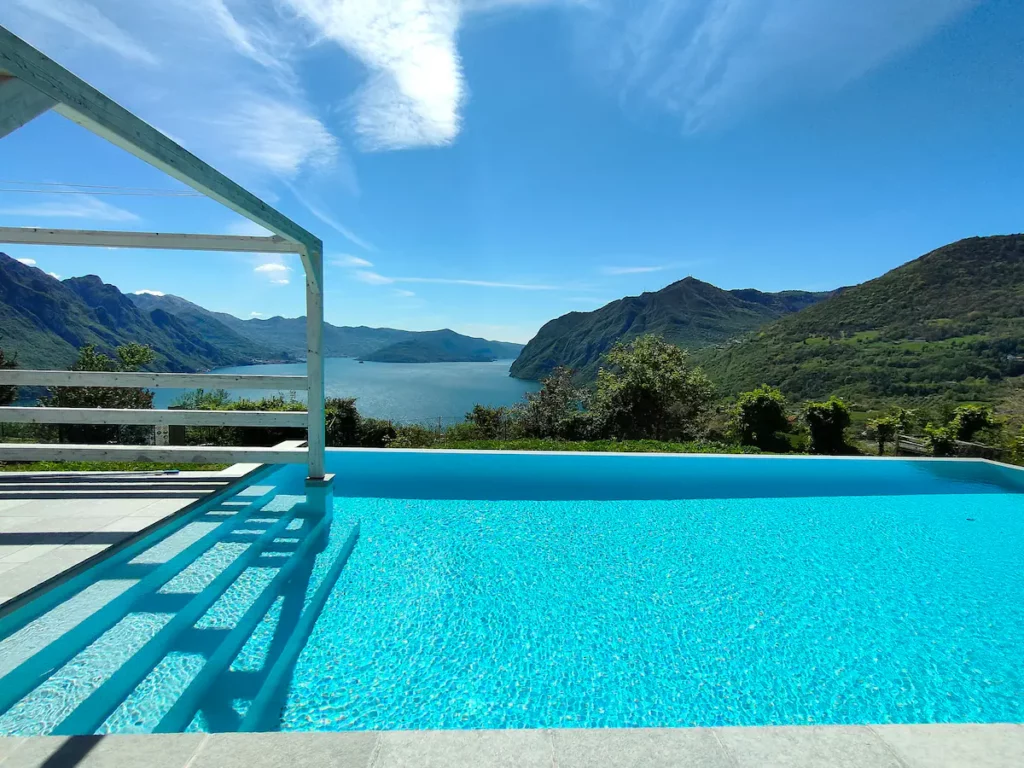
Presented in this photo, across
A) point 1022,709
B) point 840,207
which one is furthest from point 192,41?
point 840,207

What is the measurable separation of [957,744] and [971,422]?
Result: 12.2m

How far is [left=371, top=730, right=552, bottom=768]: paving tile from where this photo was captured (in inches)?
58.5

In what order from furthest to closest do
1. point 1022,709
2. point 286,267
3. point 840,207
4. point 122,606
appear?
point 840,207, point 286,267, point 122,606, point 1022,709

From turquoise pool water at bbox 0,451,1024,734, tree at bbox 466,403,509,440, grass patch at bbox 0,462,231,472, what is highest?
tree at bbox 466,403,509,440

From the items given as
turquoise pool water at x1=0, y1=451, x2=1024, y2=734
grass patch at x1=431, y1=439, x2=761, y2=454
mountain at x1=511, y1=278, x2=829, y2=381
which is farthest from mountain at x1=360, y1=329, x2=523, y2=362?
turquoise pool water at x1=0, y1=451, x2=1024, y2=734

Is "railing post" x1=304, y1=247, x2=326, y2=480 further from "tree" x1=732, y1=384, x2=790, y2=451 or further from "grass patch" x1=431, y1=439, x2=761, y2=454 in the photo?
"tree" x1=732, y1=384, x2=790, y2=451

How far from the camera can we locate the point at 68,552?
2971 mm

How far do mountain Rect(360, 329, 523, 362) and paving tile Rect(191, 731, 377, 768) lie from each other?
338ft

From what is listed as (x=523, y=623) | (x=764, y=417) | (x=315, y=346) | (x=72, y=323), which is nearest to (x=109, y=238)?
(x=315, y=346)

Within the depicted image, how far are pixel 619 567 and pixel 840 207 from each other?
16.1 metres

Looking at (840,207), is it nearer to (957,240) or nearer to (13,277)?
(957,240)

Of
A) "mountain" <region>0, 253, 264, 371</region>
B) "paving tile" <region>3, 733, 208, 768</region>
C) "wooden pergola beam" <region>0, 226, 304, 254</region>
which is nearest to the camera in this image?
"paving tile" <region>3, 733, 208, 768</region>

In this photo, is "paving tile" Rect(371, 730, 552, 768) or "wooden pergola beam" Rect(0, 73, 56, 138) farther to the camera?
"wooden pergola beam" Rect(0, 73, 56, 138)

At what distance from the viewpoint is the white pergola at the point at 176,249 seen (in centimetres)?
240
